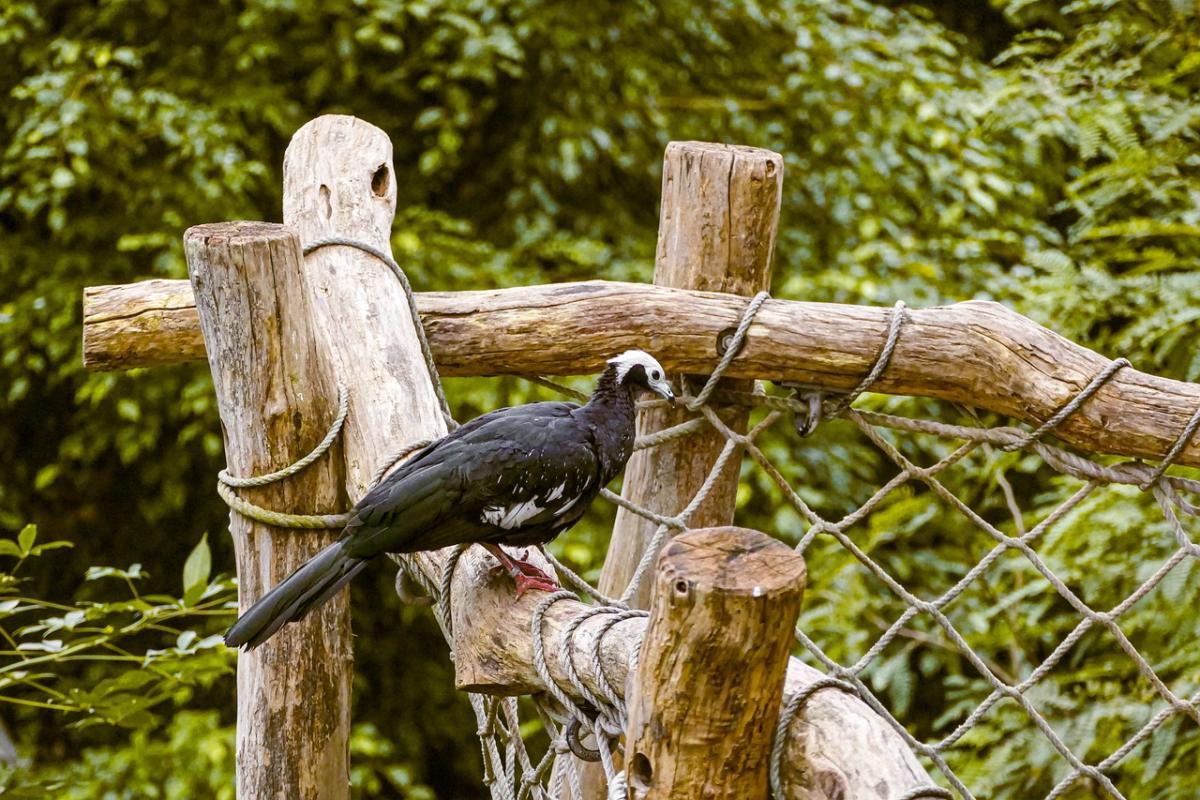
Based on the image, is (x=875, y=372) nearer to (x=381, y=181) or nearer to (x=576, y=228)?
(x=381, y=181)

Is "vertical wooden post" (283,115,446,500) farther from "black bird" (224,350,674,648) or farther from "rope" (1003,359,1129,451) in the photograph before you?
"rope" (1003,359,1129,451)

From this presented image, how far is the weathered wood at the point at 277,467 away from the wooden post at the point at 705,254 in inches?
24.7

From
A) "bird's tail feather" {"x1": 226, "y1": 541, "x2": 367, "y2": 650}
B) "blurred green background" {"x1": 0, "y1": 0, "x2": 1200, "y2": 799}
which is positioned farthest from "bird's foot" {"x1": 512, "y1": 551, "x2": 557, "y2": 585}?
"blurred green background" {"x1": 0, "y1": 0, "x2": 1200, "y2": 799}

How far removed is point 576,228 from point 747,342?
7.96ft

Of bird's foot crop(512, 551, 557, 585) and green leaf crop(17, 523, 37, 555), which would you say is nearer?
bird's foot crop(512, 551, 557, 585)

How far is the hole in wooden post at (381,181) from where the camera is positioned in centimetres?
243

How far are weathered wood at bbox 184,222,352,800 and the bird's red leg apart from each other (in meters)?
0.36

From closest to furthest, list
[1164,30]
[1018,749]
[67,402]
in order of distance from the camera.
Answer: [1018,749] < [1164,30] < [67,402]

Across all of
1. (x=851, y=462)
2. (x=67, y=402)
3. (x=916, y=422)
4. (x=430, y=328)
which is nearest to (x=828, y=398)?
(x=916, y=422)

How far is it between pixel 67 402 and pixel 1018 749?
3.40m

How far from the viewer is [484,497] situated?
5.65ft

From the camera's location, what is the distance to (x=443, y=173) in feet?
15.0

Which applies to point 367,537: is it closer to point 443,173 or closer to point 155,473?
point 155,473

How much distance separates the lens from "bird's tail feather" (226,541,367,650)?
1.63m
